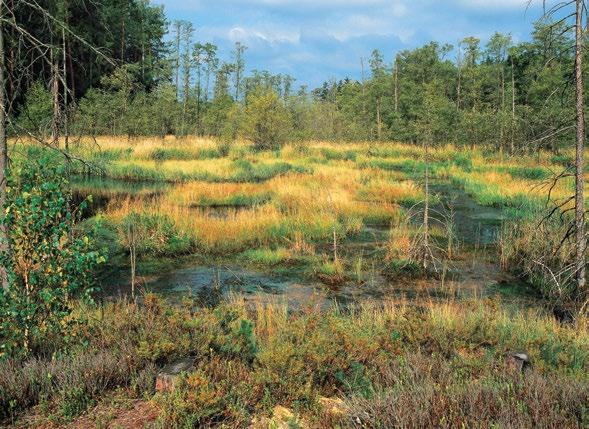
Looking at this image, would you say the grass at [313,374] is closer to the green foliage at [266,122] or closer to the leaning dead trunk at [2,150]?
the leaning dead trunk at [2,150]

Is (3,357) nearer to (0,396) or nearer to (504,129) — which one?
(0,396)

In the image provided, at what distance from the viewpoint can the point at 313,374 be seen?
439cm

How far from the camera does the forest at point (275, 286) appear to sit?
158 inches

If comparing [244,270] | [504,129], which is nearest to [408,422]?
[244,270]

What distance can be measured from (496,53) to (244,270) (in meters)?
43.8

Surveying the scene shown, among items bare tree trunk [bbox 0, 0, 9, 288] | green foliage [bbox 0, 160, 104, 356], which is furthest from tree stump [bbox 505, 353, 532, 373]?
bare tree trunk [bbox 0, 0, 9, 288]

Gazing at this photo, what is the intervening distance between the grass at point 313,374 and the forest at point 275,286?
2cm

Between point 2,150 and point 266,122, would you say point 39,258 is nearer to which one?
point 2,150

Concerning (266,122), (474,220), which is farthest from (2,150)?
(266,122)

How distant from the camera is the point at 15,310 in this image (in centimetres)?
478

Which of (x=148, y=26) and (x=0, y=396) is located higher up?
(x=148, y=26)

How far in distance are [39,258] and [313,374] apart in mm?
2901

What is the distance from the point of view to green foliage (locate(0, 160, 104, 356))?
491cm

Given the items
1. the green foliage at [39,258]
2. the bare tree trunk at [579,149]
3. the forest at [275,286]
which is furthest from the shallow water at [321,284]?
the green foliage at [39,258]
